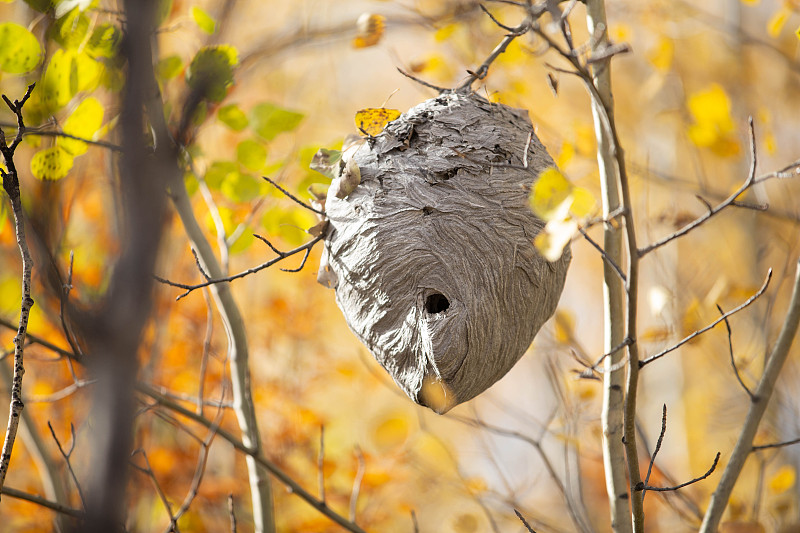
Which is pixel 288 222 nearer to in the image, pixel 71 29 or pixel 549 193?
pixel 71 29

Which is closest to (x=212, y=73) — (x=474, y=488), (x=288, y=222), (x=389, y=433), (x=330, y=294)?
(x=288, y=222)

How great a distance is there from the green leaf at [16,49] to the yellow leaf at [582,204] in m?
1.52

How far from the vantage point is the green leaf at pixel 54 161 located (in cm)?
191

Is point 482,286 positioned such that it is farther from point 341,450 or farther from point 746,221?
point 341,450

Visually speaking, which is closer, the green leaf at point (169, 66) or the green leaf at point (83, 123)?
the green leaf at point (83, 123)

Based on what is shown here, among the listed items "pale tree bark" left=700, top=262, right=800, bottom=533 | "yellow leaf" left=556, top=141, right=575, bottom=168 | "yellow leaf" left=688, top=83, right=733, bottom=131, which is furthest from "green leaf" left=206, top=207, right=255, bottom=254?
"yellow leaf" left=688, top=83, right=733, bottom=131

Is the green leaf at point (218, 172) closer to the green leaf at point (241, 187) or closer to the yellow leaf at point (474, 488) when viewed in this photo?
the green leaf at point (241, 187)

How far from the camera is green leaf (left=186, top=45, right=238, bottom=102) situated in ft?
3.28

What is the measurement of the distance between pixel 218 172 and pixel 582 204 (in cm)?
165

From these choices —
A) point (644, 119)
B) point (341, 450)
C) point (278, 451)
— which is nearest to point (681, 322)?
point (278, 451)

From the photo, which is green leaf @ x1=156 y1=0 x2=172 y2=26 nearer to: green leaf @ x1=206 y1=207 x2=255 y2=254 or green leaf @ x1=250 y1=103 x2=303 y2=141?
green leaf @ x1=250 y1=103 x2=303 y2=141

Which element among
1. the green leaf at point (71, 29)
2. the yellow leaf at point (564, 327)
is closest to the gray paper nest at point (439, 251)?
the green leaf at point (71, 29)

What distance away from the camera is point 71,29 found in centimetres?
199

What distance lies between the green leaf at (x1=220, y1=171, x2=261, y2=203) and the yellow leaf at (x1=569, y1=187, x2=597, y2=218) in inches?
59.3
